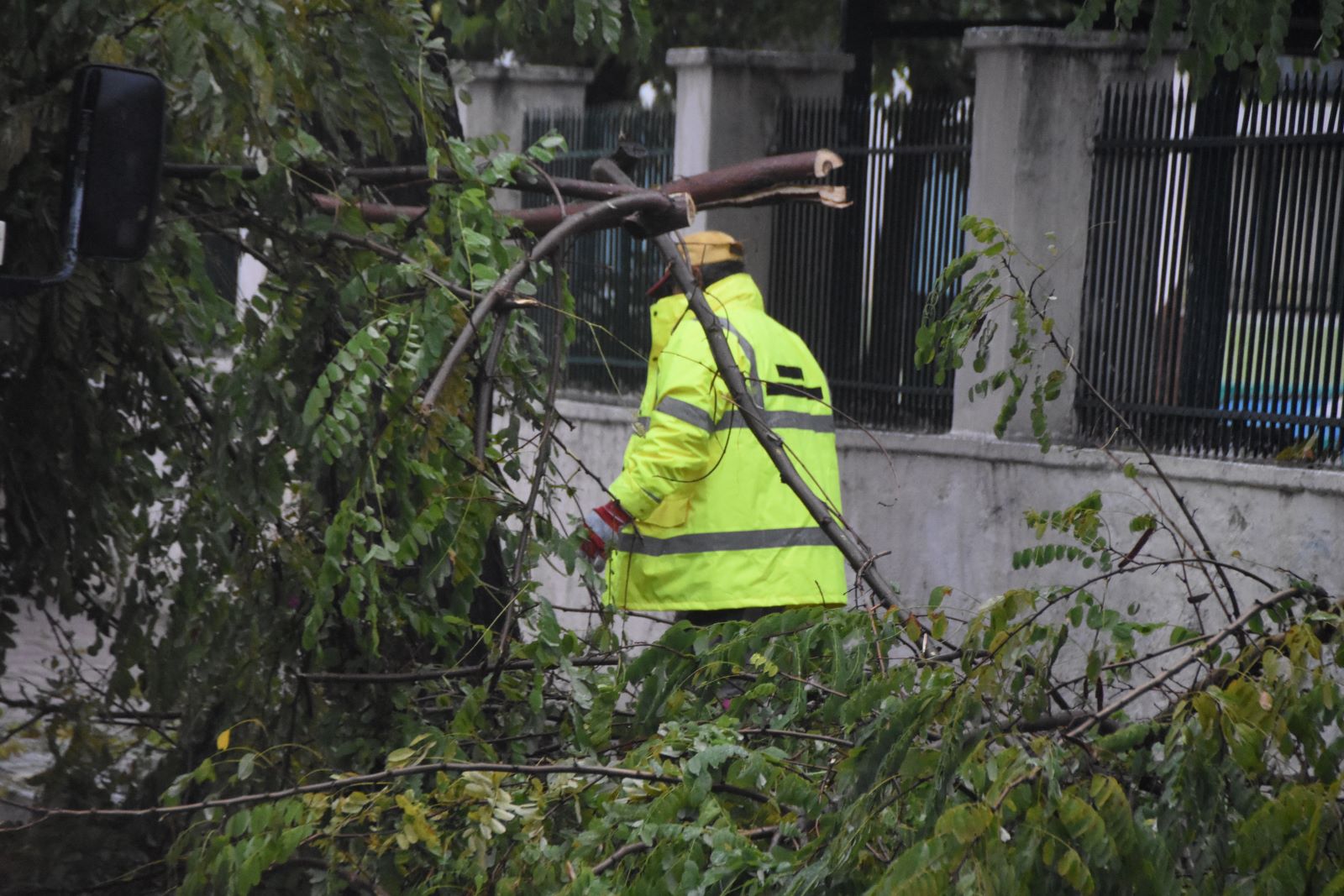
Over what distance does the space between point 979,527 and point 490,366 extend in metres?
4.18

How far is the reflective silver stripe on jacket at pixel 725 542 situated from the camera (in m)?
5.27

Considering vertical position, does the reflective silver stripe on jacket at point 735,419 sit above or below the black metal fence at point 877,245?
below

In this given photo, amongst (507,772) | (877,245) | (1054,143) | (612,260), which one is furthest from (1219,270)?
(507,772)

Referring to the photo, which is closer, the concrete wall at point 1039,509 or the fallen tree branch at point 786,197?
the fallen tree branch at point 786,197

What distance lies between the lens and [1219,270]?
257 inches

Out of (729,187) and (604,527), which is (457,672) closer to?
(604,527)

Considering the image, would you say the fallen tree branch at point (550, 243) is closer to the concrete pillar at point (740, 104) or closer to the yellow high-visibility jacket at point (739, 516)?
the yellow high-visibility jacket at point (739, 516)

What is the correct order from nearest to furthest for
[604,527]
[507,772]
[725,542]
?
1. [507,772]
2. [604,527]
3. [725,542]

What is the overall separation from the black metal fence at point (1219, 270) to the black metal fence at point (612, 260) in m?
2.76

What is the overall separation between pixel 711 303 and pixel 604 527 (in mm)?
1117

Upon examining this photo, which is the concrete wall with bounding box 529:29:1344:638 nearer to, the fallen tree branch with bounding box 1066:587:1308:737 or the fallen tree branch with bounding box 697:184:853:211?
the fallen tree branch with bounding box 697:184:853:211

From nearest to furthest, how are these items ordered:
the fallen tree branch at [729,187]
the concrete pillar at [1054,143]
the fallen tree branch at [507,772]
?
the fallen tree branch at [507,772] → the fallen tree branch at [729,187] → the concrete pillar at [1054,143]

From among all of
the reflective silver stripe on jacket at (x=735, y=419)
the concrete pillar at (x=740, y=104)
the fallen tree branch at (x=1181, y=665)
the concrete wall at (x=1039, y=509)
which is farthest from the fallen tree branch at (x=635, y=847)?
the concrete pillar at (x=740, y=104)

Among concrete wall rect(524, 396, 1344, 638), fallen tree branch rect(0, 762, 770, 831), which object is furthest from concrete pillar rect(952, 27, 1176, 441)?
fallen tree branch rect(0, 762, 770, 831)
